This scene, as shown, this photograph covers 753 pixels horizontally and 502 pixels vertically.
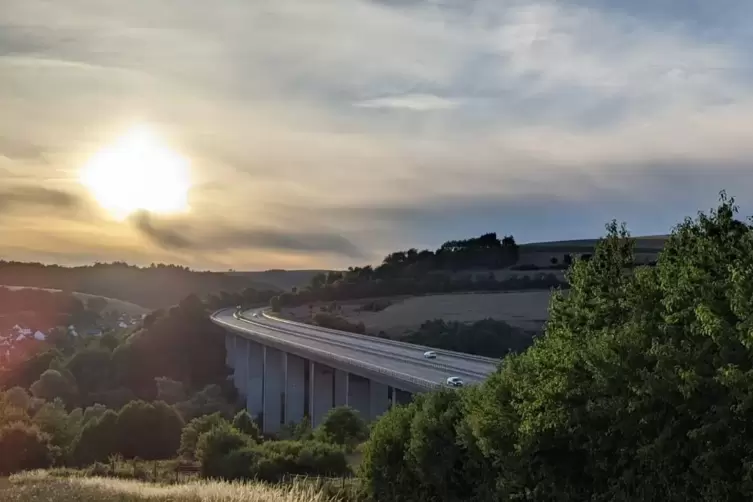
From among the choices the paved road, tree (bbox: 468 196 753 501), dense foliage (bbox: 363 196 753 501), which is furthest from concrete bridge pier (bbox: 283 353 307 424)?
tree (bbox: 468 196 753 501)

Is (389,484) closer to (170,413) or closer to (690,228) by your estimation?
(690,228)

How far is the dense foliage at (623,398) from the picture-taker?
12625mm

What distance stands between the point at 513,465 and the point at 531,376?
1.46 m

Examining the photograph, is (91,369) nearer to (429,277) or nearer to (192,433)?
(429,277)

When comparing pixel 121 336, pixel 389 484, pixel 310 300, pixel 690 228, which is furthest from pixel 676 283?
pixel 310 300

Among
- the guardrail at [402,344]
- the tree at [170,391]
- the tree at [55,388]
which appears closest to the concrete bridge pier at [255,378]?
the tree at [170,391]

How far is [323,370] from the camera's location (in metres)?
63.7

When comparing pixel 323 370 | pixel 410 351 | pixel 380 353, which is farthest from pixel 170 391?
pixel 380 353

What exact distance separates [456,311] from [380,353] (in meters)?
27.4

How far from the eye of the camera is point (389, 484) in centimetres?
2014

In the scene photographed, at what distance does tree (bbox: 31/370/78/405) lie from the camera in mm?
78438

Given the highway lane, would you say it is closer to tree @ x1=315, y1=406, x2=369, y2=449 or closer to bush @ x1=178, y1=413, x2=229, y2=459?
tree @ x1=315, y1=406, x2=369, y2=449

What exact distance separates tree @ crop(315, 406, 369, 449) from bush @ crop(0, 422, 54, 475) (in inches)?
406

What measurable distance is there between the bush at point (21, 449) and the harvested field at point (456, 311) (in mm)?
36241
